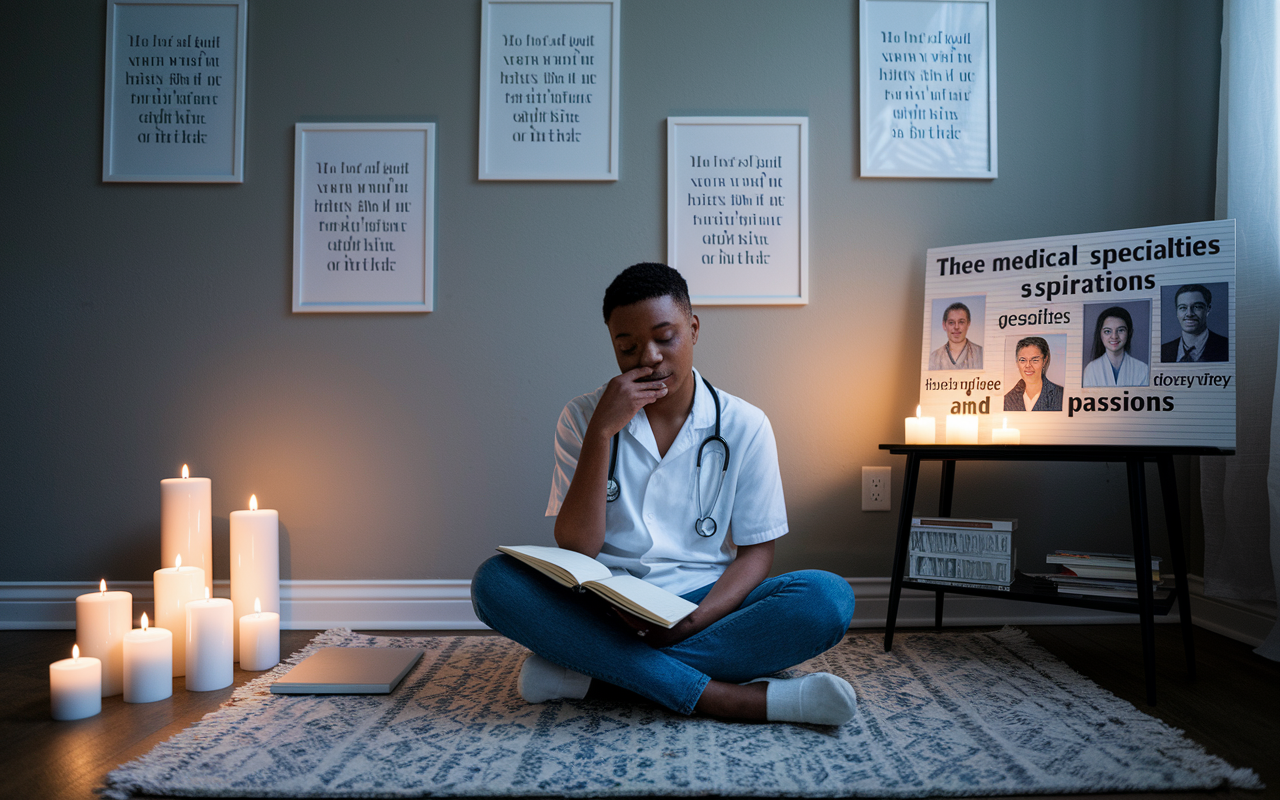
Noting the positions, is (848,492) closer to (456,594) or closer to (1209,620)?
(1209,620)

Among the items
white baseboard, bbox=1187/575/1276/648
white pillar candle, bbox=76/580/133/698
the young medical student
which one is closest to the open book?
the young medical student

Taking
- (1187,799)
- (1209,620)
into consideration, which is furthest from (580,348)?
(1209,620)

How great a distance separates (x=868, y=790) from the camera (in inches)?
43.1

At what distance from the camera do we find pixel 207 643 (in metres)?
1.56

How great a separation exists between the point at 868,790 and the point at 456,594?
53.5 inches

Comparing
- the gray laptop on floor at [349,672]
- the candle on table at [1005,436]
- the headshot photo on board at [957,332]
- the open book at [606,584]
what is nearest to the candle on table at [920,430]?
the candle on table at [1005,436]

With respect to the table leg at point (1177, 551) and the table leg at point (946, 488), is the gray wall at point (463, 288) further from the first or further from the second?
the table leg at point (1177, 551)

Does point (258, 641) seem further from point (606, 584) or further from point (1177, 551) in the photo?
point (1177, 551)

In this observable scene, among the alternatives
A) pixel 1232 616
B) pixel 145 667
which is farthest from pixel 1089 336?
pixel 145 667

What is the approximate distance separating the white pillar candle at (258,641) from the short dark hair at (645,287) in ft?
3.64

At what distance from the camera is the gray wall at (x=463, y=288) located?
214 cm

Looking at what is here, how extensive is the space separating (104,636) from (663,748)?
123 cm

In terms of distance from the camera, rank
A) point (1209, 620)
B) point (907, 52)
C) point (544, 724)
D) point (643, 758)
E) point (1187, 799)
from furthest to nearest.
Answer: point (907, 52), point (1209, 620), point (544, 724), point (643, 758), point (1187, 799)

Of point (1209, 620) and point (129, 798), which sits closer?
point (129, 798)
